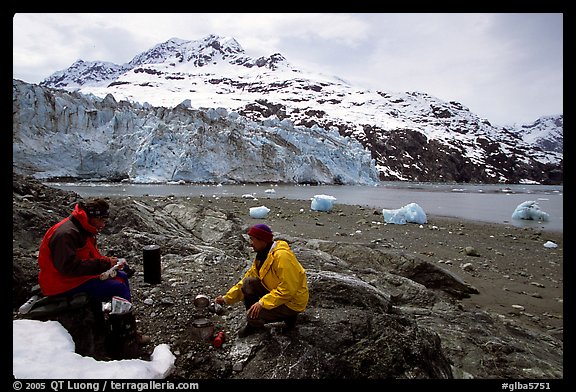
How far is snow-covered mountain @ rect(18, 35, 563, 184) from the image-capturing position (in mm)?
91875

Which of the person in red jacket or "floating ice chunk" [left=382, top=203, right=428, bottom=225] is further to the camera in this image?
"floating ice chunk" [left=382, top=203, right=428, bottom=225]

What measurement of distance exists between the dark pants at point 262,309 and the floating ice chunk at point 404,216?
12.8m

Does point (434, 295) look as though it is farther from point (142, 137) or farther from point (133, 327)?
point (142, 137)

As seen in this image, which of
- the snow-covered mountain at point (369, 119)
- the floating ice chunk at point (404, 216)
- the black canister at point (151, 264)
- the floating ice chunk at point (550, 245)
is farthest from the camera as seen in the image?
the snow-covered mountain at point (369, 119)

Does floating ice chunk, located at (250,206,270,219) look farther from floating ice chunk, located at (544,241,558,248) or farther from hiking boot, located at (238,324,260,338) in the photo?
hiking boot, located at (238,324,260,338)

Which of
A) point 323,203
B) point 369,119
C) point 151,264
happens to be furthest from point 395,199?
point 369,119

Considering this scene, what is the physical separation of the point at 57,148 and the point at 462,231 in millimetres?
42517

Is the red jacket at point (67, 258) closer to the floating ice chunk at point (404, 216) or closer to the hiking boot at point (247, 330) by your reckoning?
the hiking boot at point (247, 330)

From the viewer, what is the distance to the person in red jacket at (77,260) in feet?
8.68

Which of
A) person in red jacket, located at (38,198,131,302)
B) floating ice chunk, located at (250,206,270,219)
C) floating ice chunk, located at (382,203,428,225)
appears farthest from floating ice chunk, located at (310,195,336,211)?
person in red jacket, located at (38,198,131,302)

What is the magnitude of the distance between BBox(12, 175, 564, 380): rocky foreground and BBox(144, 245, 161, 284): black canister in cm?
11

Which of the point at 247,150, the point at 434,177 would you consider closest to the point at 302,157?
the point at 247,150

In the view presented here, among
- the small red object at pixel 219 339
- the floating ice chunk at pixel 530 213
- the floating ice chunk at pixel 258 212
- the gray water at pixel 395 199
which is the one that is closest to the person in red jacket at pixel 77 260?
the small red object at pixel 219 339

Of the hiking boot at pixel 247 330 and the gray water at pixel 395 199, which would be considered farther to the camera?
the gray water at pixel 395 199
